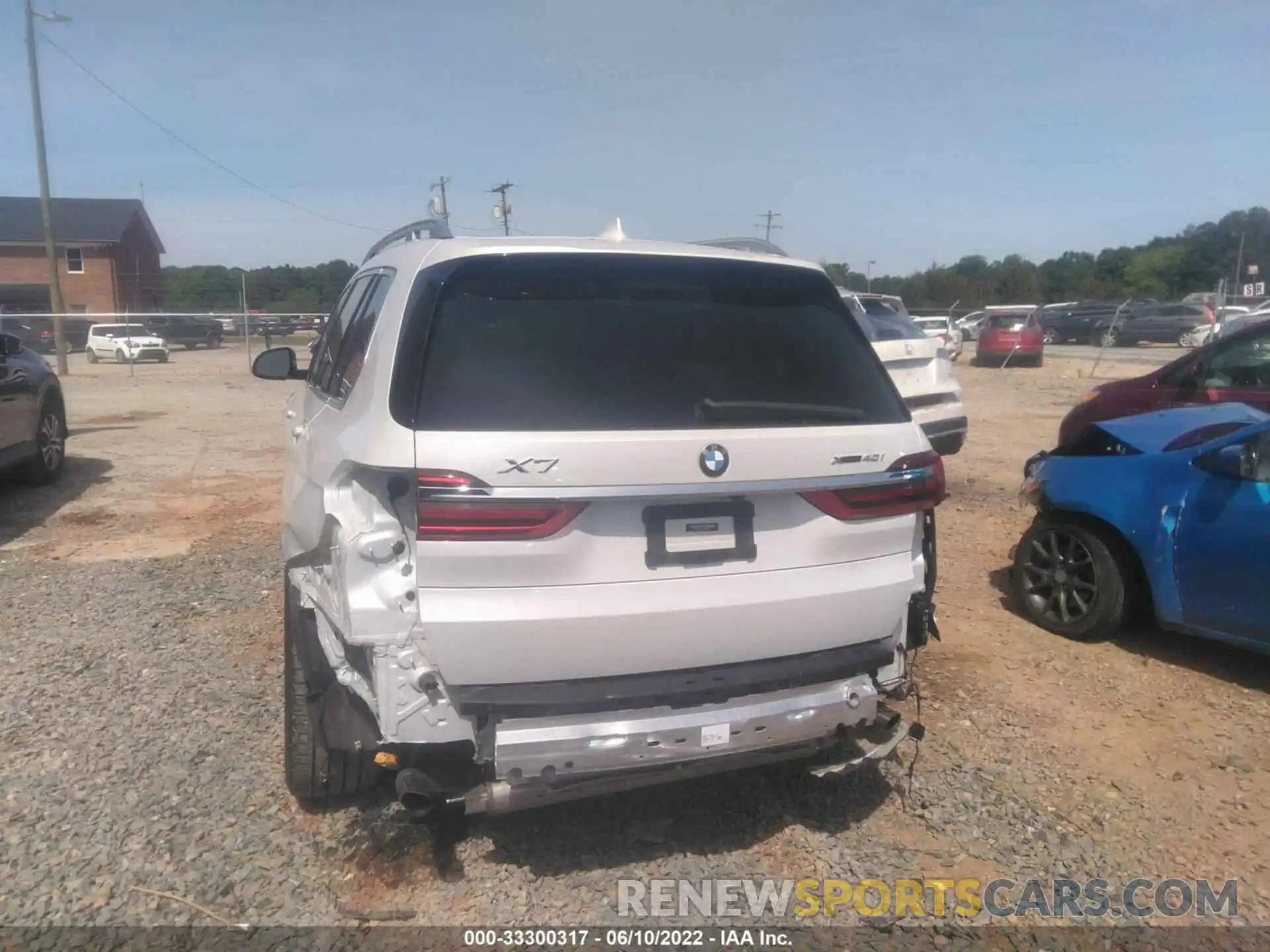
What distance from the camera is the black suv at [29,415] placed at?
8.29 meters

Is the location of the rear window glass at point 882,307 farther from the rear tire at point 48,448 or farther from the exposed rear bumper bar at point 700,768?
the exposed rear bumper bar at point 700,768

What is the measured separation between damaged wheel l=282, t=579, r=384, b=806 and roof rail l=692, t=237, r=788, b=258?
6.33 feet

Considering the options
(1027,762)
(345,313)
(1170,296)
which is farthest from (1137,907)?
(1170,296)

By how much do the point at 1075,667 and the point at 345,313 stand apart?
→ 12.7 feet

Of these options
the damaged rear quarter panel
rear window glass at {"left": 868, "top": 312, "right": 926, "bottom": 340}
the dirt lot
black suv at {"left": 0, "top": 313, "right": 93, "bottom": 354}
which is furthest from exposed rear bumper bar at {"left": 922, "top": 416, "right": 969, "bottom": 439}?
black suv at {"left": 0, "top": 313, "right": 93, "bottom": 354}

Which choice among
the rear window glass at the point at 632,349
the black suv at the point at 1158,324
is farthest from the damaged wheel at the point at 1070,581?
the black suv at the point at 1158,324

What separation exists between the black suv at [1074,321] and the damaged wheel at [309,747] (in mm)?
38445

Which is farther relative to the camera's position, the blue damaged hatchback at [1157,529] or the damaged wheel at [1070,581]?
the damaged wheel at [1070,581]

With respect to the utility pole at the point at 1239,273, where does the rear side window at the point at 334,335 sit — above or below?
below

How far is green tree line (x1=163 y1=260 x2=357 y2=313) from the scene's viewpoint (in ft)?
167

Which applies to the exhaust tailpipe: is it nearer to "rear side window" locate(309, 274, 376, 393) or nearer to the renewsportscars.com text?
the renewsportscars.com text

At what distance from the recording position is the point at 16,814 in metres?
3.49

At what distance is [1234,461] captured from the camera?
179 inches

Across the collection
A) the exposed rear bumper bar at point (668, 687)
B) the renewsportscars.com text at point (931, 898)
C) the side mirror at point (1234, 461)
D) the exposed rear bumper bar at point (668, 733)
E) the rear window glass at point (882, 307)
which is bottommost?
the renewsportscars.com text at point (931, 898)
